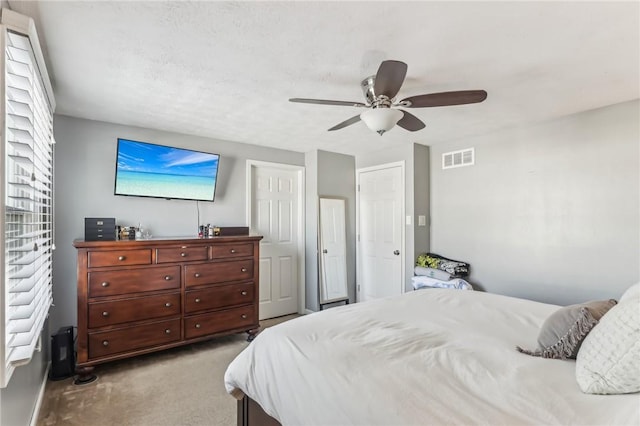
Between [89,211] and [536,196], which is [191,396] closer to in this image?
[89,211]

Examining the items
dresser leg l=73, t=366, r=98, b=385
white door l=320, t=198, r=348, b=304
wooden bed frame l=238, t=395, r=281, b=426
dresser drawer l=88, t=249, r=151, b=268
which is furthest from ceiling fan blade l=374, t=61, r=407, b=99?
dresser leg l=73, t=366, r=98, b=385

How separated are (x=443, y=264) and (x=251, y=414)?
2877mm

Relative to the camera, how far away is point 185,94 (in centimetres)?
258

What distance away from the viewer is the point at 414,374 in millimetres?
1230

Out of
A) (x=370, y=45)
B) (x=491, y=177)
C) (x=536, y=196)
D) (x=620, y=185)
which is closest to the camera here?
(x=370, y=45)

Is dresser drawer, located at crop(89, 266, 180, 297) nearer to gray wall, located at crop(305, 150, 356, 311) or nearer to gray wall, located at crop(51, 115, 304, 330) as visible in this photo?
gray wall, located at crop(51, 115, 304, 330)

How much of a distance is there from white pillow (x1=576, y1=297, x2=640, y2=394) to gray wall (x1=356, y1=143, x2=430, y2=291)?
3.01m

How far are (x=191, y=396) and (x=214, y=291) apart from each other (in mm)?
1059

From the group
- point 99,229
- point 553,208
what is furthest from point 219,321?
point 553,208

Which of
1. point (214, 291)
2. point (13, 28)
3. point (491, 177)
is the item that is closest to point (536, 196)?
point (491, 177)

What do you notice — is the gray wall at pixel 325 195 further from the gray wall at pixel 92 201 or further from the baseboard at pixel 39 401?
the baseboard at pixel 39 401

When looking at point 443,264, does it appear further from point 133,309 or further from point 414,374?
point 133,309

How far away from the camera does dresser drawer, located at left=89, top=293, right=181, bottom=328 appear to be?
2744 millimetres

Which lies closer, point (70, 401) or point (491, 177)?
point (70, 401)
